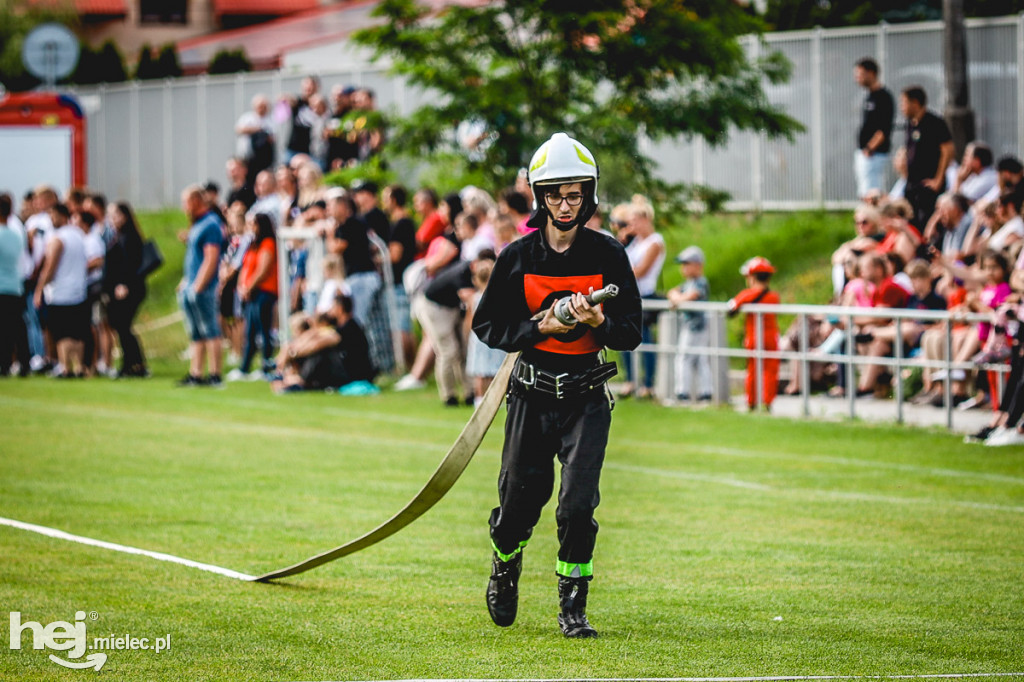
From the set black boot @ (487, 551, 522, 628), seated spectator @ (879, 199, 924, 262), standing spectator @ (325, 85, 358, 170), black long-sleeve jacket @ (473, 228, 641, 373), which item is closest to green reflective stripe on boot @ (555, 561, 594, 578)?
black boot @ (487, 551, 522, 628)

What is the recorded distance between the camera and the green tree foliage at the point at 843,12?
985 inches

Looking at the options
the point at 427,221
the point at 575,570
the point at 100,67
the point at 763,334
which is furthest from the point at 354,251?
the point at 100,67

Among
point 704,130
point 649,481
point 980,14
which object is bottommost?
point 649,481

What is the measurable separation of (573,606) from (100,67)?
4102 cm

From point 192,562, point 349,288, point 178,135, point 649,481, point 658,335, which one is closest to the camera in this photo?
point 192,562

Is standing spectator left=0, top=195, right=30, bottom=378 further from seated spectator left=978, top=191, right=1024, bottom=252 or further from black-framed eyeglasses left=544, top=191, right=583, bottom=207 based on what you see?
black-framed eyeglasses left=544, top=191, right=583, bottom=207

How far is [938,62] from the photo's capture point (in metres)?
22.5

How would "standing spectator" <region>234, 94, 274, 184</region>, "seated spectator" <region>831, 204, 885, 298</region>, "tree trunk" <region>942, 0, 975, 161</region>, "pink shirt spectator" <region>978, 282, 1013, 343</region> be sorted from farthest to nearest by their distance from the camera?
"standing spectator" <region>234, 94, 274, 184</region>
"tree trunk" <region>942, 0, 975, 161</region>
"seated spectator" <region>831, 204, 885, 298</region>
"pink shirt spectator" <region>978, 282, 1013, 343</region>

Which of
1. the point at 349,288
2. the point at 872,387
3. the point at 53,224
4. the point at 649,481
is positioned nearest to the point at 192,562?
the point at 649,481

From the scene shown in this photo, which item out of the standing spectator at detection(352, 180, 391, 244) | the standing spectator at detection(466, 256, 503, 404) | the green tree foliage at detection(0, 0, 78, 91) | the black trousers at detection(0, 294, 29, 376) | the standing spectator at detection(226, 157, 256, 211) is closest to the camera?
the standing spectator at detection(466, 256, 503, 404)

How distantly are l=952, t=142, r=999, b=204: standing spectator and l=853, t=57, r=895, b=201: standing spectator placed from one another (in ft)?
6.25

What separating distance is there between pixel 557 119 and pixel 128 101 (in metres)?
21.3

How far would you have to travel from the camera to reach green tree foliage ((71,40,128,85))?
1786 inches

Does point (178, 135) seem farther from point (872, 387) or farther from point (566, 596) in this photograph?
point (566, 596)
